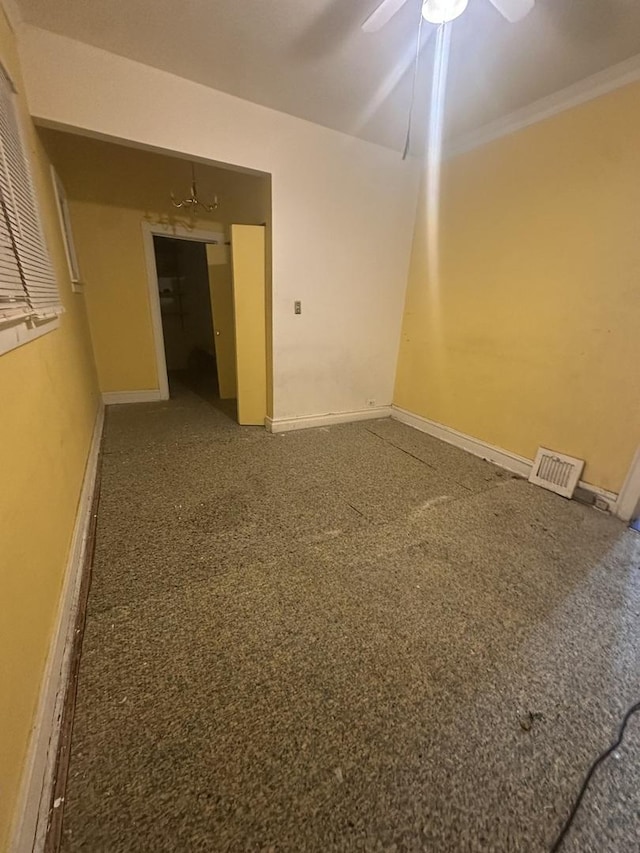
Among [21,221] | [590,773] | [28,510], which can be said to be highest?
[21,221]

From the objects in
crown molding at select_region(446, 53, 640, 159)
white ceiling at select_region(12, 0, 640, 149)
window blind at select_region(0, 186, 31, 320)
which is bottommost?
window blind at select_region(0, 186, 31, 320)

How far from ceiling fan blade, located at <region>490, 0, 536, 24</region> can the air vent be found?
230 cm

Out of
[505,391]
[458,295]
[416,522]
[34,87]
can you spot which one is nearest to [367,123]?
[458,295]

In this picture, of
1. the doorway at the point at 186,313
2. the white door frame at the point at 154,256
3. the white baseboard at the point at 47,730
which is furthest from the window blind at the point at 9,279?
the doorway at the point at 186,313

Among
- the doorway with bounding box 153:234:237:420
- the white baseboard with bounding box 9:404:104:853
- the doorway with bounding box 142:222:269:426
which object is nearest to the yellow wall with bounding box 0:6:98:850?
the white baseboard with bounding box 9:404:104:853

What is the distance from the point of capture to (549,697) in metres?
1.11

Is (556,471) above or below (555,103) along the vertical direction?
below

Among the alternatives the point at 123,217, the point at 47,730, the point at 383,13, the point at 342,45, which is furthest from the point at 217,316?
the point at 47,730

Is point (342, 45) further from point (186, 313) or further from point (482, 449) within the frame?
point (186, 313)

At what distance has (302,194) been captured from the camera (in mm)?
2697

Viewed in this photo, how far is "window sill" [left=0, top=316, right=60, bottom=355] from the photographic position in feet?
3.25

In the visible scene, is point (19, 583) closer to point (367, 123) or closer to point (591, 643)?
point (591, 643)

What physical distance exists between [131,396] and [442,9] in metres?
3.96

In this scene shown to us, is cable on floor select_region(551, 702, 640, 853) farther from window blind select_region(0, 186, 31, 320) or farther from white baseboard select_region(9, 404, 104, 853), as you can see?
window blind select_region(0, 186, 31, 320)
